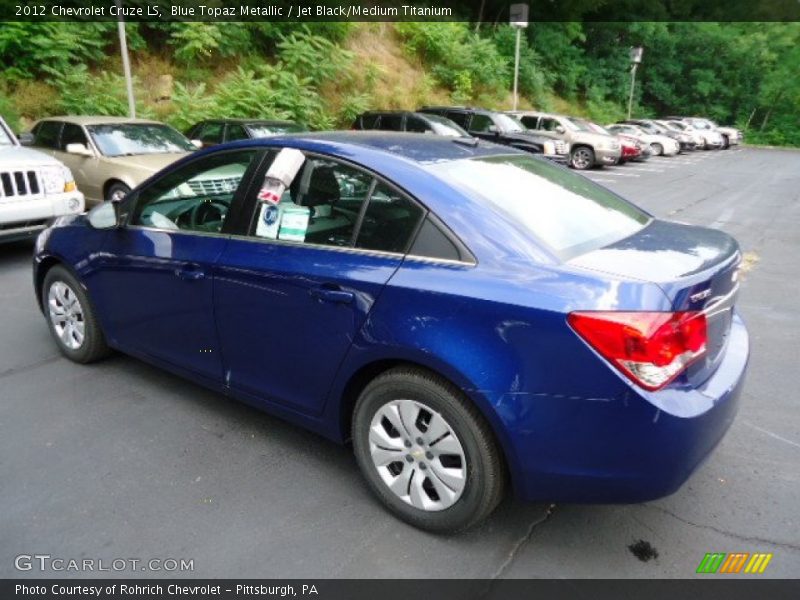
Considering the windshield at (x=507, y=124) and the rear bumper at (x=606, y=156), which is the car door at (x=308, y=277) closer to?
the windshield at (x=507, y=124)

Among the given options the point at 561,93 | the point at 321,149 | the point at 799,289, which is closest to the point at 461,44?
the point at 561,93

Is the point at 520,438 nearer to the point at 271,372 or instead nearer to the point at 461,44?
the point at 271,372

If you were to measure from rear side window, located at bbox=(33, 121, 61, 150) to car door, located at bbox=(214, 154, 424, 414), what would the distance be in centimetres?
789

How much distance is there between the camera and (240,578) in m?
2.44

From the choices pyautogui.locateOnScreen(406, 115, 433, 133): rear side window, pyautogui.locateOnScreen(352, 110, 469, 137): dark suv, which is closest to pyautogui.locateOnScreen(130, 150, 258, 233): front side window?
pyautogui.locateOnScreen(352, 110, 469, 137): dark suv

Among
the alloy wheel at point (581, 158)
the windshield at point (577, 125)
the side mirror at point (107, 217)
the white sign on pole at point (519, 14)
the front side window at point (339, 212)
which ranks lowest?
the alloy wheel at point (581, 158)

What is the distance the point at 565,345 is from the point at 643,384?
30 cm

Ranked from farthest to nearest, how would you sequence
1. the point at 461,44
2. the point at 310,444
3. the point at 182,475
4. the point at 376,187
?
the point at 461,44
the point at 310,444
the point at 182,475
the point at 376,187

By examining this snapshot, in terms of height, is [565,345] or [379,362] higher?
[565,345]

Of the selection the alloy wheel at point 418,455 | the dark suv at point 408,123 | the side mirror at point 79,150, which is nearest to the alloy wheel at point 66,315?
the alloy wheel at point 418,455

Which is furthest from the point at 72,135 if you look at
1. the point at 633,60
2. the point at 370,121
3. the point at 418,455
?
the point at 633,60

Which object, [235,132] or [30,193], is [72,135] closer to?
[235,132]

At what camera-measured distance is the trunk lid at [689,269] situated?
7.70 feet

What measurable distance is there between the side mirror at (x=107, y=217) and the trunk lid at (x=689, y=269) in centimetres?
276
